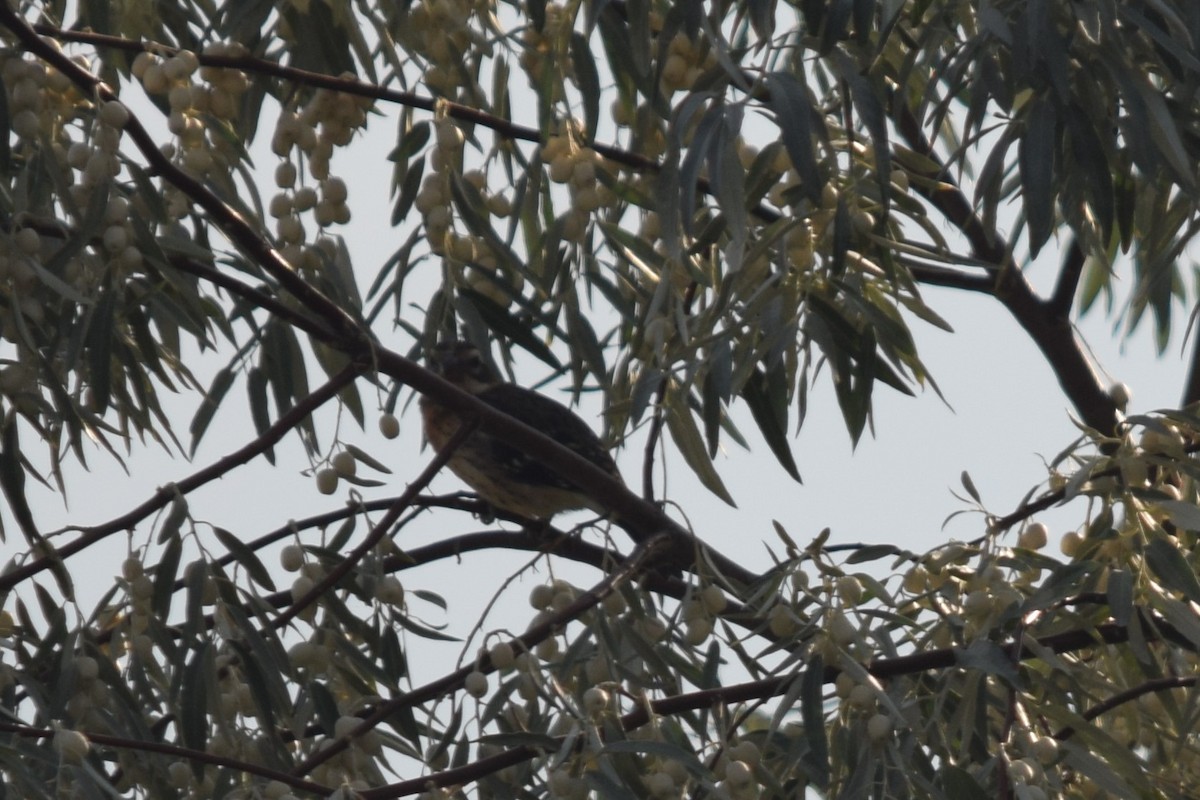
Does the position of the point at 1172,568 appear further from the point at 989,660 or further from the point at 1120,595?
the point at 989,660

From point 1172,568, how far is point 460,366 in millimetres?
3111

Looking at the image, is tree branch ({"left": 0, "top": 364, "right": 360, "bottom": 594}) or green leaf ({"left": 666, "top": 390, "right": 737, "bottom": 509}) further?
green leaf ({"left": 666, "top": 390, "right": 737, "bottom": 509})

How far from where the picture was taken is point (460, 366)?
4.75 meters

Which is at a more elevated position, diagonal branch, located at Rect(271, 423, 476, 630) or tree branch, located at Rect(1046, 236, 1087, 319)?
tree branch, located at Rect(1046, 236, 1087, 319)

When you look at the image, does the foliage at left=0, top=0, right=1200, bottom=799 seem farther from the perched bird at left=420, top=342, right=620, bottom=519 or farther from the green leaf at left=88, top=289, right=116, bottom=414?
the perched bird at left=420, top=342, right=620, bottom=519

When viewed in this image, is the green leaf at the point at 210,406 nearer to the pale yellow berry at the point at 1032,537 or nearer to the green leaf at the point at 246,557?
the green leaf at the point at 246,557

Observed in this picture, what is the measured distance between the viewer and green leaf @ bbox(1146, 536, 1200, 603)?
70.1 inches

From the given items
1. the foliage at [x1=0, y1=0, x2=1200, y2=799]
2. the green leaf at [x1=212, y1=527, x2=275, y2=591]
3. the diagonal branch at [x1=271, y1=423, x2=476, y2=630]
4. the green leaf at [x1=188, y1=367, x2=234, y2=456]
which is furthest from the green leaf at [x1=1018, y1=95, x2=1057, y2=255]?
the green leaf at [x1=188, y1=367, x2=234, y2=456]

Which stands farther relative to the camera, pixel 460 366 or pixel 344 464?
pixel 460 366

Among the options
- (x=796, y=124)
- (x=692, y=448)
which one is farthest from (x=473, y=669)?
(x=796, y=124)

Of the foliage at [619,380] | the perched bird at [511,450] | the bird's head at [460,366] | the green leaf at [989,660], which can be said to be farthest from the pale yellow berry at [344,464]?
the bird's head at [460,366]

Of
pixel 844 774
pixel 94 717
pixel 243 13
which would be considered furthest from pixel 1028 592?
pixel 243 13

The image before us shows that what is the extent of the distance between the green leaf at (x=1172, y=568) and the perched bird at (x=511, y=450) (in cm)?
Answer: 212

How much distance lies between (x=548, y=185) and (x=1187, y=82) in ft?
3.17
